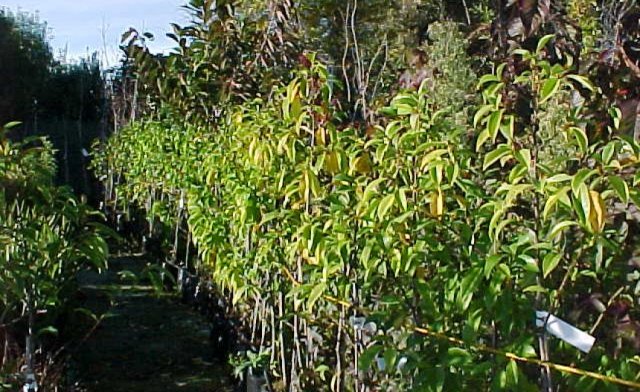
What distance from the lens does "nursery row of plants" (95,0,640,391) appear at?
78.0 inches

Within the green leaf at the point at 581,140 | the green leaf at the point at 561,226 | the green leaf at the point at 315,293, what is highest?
the green leaf at the point at 581,140

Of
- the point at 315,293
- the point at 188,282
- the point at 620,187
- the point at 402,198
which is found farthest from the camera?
the point at 188,282

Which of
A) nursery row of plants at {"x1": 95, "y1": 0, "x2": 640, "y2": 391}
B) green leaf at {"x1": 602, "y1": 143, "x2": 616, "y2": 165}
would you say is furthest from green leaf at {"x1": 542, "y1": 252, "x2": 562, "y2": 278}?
green leaf at {"x1": 602, "y1": 143, "x2": 616, "y2": 165}

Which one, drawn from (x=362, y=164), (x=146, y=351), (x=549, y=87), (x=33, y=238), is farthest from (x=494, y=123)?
(x=146, y=351)

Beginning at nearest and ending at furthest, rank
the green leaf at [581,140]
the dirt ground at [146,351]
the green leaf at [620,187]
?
1. the green leaf at [620,187]
2. the green leaf at [581,140]
3. the dirt ground at [146,351]

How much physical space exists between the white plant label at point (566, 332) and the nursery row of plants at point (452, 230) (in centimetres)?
2

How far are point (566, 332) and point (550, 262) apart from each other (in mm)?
179

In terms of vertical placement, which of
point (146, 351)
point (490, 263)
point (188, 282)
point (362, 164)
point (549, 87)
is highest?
point (549, 87)

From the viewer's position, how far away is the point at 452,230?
2.27m

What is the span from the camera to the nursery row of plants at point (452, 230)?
1.98 m

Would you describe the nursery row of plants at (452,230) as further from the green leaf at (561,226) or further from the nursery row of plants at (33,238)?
the nursery row of plants at (33,238)

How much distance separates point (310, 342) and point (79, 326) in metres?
1.51

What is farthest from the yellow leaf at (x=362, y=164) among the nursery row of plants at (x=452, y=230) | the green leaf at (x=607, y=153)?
the green leaf at (x=607, y=153)

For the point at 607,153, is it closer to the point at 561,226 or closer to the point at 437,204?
the point at 561,226
